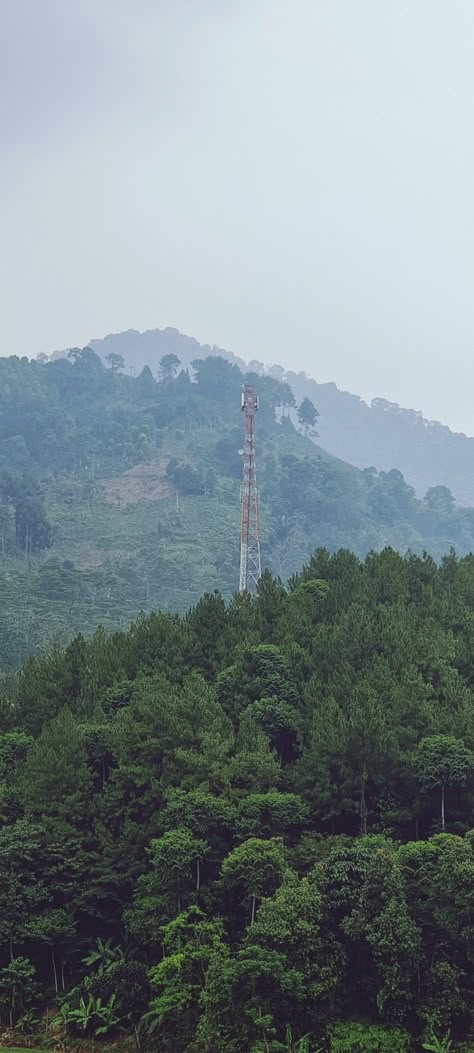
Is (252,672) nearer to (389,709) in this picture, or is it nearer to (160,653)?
(160,653)

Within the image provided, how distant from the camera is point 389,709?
1096 inches

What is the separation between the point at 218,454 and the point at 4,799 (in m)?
80.9

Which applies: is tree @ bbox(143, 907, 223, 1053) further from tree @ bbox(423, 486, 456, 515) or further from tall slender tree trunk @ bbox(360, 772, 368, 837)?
tree @ bbox(423, 486, 456, 515)

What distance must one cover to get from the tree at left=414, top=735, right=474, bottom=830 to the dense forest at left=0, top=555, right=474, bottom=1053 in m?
0.05

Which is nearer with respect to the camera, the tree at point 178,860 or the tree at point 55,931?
the tree at point 178,860

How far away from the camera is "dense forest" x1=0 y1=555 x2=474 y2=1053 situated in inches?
857

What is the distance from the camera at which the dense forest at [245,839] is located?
71.4 feet

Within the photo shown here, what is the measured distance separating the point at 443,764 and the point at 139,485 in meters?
76.1

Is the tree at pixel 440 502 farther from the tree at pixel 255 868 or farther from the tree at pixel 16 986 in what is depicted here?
the tree at pixel 16 986

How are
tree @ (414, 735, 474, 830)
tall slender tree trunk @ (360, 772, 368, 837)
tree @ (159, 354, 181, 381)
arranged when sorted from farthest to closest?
1. tree @ (159, 354, 181, 381)
2. tall slender tree trunk @ (360, 772, 368, 837)
3. tree @ (414, 735, 474, 830)

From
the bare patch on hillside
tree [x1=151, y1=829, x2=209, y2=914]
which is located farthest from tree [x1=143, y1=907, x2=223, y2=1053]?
the bare patch on hillside

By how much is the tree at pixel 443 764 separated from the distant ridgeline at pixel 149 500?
34743 millimetres

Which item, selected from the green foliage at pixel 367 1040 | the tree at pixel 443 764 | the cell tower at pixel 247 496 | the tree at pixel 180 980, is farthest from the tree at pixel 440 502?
the green foliage at pixel 367 1040

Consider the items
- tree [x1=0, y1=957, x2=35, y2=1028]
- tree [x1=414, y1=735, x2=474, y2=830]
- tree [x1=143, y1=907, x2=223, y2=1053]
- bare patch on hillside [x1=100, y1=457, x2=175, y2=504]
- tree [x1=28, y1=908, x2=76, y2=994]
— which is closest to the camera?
tree [x1=143, y1=907, x2=223, y2=1053]
